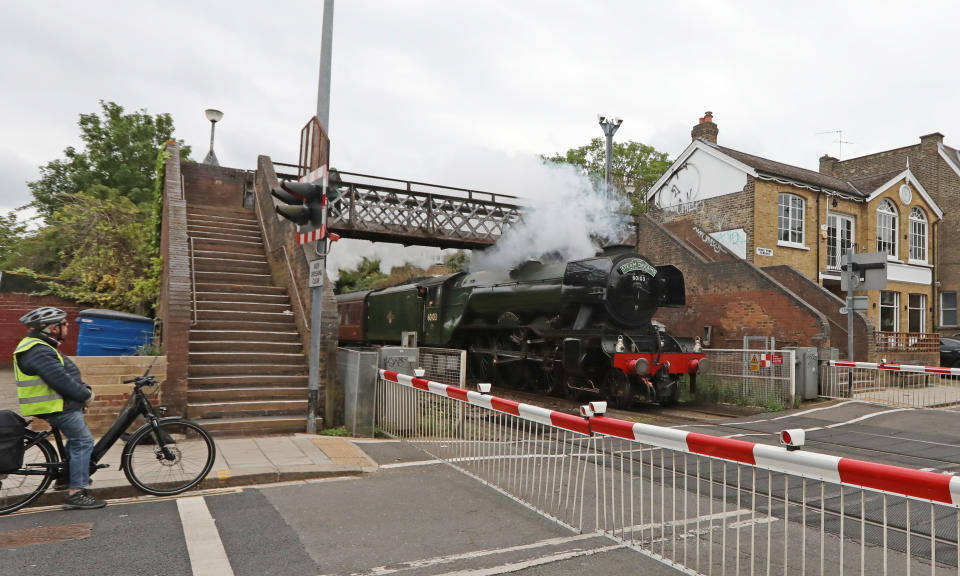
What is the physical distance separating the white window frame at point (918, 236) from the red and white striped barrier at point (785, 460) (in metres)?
25.8

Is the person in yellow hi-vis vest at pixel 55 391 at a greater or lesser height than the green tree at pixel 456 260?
lesser

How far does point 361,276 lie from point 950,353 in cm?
3443

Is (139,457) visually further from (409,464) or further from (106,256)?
(106,256)

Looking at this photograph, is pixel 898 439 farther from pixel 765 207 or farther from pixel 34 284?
pixel 34 284

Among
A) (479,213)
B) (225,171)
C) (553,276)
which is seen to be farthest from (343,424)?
(479,213)

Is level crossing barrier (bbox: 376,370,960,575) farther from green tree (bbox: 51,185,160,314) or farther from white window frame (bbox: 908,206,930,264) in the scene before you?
white window frame (bbox: 908,206,930,264)

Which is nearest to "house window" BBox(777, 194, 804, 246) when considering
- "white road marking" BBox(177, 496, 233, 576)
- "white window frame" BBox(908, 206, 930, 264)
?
"white window frame" BBox(908, 206, 930, 264)

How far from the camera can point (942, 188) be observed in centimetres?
2733

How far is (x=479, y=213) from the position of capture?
70.7 feet

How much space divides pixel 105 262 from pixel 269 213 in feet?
14.7

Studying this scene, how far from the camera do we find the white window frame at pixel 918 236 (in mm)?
24594

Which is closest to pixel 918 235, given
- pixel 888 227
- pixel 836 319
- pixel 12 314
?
pixel 888 227

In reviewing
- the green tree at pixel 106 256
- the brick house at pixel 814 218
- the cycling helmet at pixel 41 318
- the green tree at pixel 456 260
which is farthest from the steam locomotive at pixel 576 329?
the green tree at pixel 456 260

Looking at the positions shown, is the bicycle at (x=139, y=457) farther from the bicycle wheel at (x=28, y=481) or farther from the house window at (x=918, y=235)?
the house window at (x=918, y=235)
